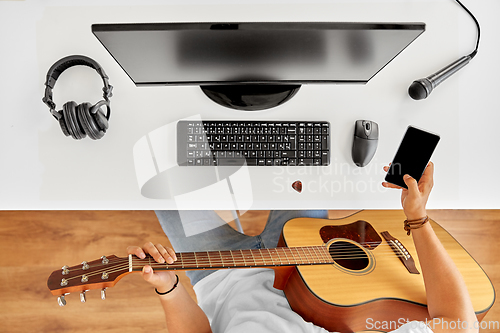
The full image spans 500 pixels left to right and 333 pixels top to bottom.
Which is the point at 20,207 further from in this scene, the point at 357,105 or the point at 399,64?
the point at 399,64

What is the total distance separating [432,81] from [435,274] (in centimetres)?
53

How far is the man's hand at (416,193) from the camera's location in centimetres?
77

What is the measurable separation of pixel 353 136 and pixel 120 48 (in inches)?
→ 24.6

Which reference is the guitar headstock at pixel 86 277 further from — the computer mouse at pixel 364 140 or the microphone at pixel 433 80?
the microphone at pixel 433 80

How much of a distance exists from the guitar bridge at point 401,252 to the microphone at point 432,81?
45 centimetres

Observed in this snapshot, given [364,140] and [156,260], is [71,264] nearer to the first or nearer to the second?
[156,260]

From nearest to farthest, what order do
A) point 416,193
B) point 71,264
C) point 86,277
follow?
point 86,277 < point 416,193 < point 71,264

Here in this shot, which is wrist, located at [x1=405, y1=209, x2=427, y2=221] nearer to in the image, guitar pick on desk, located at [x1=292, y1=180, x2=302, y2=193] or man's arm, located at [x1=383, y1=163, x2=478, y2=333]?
man's arm, located at [x1=383, y1=163, x2=478, y2=333]

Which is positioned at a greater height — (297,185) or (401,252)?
(297,185)

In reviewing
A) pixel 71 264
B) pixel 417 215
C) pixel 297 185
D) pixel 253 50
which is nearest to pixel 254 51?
pixel 253 50

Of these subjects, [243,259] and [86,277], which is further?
[243,259]

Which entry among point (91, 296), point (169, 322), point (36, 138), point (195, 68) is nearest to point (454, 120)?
point (195, 68)

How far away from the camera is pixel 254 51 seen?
538 mm

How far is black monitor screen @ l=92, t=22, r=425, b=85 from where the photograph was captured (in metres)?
0.46
